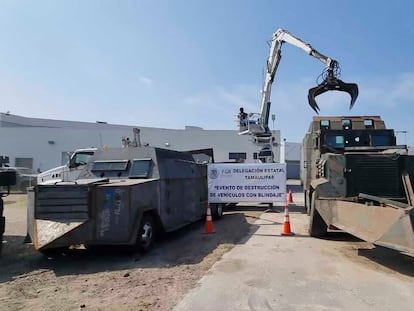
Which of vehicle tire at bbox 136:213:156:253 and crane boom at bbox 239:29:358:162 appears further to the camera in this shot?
crane boom at bbox 239:29:358:162

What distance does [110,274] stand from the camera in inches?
296

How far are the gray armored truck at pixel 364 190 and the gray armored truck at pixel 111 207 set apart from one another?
3.30 m

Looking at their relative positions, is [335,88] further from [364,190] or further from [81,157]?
[81,157]

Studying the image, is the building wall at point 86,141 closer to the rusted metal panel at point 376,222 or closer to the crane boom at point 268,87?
the crane boom at point 268,87

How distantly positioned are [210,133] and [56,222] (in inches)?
1272

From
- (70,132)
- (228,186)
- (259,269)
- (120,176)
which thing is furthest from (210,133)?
(259,269)

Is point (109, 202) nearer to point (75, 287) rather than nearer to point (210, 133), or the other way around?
point (75, 287)

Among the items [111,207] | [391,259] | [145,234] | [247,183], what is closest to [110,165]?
[145,234]

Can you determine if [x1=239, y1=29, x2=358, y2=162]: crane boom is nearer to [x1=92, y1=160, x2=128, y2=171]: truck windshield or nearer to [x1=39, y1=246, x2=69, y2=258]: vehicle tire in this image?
[x1=92, y1=160, x2=128, y2=171]: truck windshield

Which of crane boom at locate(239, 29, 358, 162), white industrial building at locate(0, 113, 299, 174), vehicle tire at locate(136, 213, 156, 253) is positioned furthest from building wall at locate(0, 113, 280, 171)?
vehicle tire at locate(136, 213, 156, 253)

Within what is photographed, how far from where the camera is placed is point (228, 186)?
43.3 feet

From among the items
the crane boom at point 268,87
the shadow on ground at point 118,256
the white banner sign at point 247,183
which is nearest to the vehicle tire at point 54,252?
the shadow on ground at point 118,256

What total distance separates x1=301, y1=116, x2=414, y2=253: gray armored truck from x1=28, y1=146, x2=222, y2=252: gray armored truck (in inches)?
130

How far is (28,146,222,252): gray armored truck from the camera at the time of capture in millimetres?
8211
